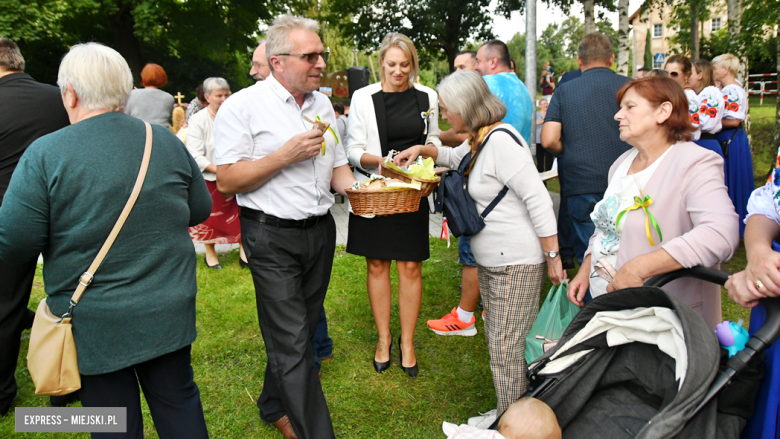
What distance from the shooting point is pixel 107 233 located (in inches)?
82.6

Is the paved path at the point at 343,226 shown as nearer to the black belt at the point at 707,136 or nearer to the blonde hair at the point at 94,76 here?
the black belt at the point at 707,136

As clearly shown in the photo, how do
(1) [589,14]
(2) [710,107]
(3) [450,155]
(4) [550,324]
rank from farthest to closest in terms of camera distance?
(1) [589,14]
(2) [710,107]
(3) [450,155]
(4) [550,324]

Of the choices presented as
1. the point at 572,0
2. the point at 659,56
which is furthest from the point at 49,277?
the point at 572,0

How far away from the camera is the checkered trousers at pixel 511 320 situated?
2998mm

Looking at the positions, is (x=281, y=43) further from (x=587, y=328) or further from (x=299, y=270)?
(x=587, y=328)

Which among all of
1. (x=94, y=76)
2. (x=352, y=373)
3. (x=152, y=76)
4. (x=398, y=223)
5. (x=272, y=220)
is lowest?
(x=352, y=373)

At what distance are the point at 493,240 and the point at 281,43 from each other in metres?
1.52

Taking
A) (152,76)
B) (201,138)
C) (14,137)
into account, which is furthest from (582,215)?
(152,76)

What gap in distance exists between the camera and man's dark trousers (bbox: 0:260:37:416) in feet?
10.8

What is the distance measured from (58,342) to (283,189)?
123 centimetres

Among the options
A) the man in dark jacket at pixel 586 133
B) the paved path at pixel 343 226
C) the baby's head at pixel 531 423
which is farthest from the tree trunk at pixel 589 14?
the baby's head at pixel 531 423

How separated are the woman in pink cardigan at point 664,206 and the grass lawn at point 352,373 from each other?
1.43 meters

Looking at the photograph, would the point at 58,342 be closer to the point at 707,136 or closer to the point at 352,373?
the point at 352,373

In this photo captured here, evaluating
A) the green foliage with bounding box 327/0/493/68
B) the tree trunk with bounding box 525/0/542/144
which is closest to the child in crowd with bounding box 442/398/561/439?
the tree trunk with bounding box 525/0/542/144
